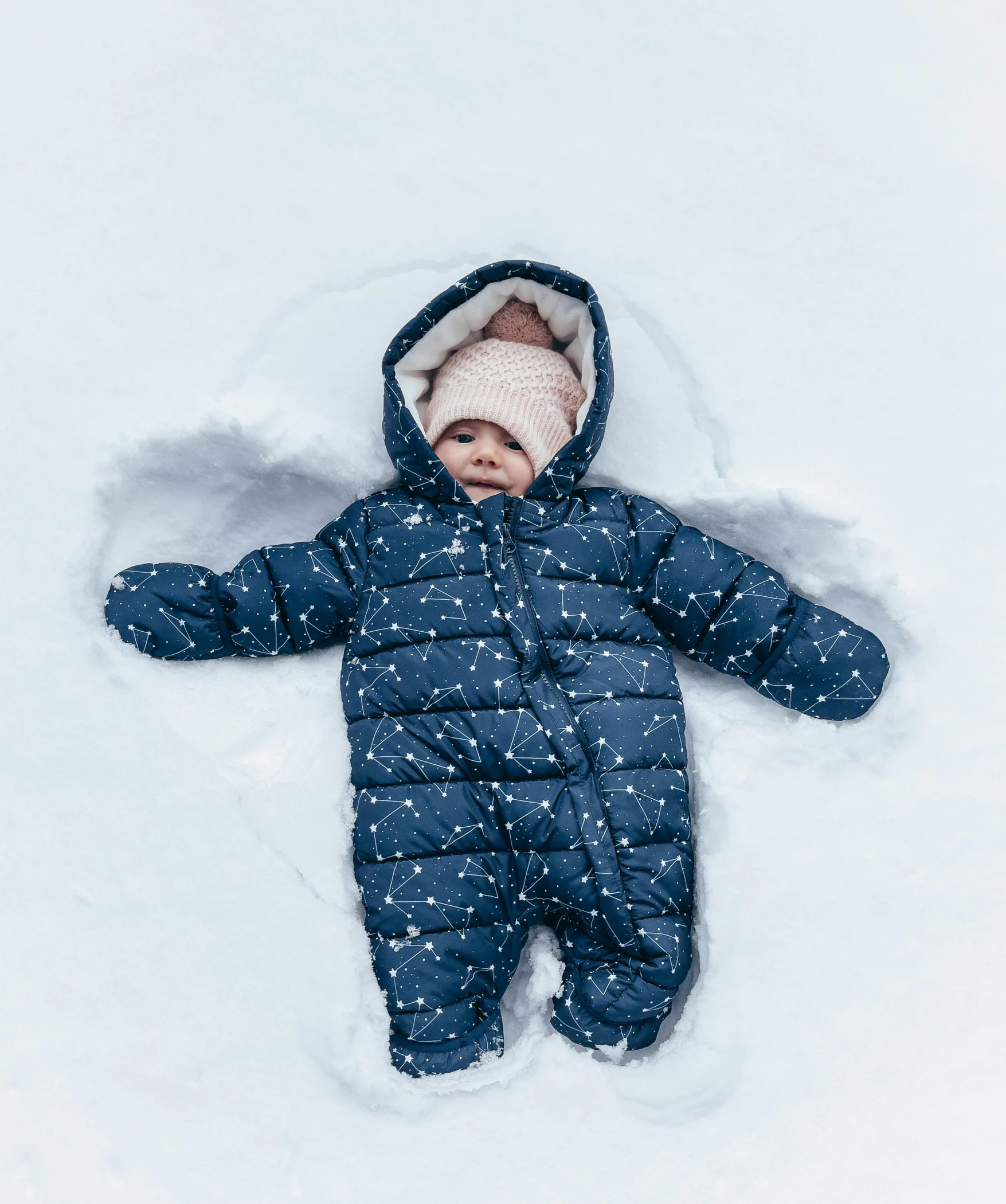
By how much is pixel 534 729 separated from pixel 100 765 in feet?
2.11

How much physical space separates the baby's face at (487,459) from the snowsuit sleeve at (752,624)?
0.18m

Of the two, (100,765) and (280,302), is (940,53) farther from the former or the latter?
(100,765)

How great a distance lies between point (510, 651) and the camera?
4.15ft

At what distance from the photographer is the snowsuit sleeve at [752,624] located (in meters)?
1.32

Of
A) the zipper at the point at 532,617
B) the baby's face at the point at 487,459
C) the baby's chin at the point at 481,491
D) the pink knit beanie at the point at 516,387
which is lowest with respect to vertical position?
the zipper at the point at 532,617

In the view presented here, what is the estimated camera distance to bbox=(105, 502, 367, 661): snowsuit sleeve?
1.33 metres

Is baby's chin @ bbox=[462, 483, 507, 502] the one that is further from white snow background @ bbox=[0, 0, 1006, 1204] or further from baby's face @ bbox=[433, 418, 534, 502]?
white snow background @ bbox=[0, 0, 1006, 1204]

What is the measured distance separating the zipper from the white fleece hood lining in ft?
0.52

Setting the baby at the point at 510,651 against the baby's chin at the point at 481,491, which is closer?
the baby at the point at 510,651

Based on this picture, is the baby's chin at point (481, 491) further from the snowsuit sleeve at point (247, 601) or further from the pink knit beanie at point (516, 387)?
the snowsuit sleeve at point (247, 601)

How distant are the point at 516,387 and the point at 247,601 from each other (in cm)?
52

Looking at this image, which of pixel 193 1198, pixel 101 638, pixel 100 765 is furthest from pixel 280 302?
pixel 193 1198

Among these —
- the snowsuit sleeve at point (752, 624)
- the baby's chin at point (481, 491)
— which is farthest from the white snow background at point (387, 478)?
the baby's chin at point (481, 491)

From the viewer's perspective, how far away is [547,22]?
4.81 ft
